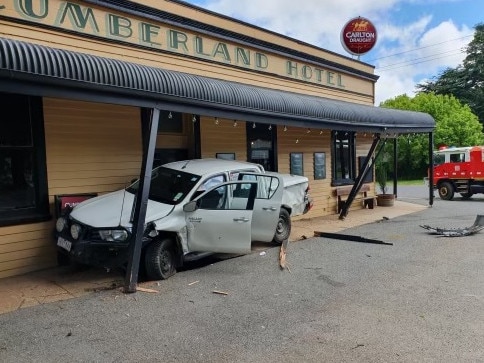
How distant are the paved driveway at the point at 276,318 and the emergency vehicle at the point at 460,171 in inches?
533

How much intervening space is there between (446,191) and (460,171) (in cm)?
115

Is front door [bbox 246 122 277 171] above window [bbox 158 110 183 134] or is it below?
below

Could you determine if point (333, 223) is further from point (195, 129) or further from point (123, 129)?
point (123, 129)

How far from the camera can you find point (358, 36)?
1725cm

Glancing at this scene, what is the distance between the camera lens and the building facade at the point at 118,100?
6.07 meters

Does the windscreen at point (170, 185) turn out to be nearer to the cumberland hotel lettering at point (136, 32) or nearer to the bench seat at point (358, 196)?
the cumberland hotel lettering at point (136, 32)

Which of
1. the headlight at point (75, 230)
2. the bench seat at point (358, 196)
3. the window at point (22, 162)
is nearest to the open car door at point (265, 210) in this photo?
the headlight at point (75, 230)

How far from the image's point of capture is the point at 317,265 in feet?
25.8

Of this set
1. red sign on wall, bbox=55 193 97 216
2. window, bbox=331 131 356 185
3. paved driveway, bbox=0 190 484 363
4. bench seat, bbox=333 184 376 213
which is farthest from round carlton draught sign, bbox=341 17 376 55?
red sign on wall, bbox=55 193 97 216

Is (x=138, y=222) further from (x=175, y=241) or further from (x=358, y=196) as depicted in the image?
(x=358, y=196)

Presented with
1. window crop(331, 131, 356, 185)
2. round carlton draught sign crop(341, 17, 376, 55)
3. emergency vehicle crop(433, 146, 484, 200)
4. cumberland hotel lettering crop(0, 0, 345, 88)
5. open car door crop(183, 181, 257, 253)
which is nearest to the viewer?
open car door crop(183, 181, 257, 253)

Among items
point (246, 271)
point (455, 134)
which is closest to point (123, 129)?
point (246, 271)

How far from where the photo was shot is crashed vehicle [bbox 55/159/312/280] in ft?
20.8

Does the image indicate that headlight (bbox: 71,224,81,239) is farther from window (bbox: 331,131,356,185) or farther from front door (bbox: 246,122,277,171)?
window (bbox: 331,131,356,185)
